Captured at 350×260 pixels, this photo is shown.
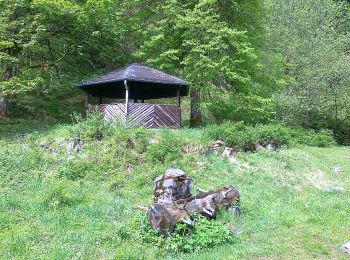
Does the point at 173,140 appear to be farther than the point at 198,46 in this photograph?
No

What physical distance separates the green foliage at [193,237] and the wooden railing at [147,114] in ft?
31.0

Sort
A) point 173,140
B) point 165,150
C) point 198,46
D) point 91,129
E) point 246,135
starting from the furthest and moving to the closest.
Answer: point 198,46 < point 246,135 < point 91,129 < point 173,140 < point 165,150

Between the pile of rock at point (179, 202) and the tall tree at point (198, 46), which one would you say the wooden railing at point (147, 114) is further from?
the pile of rock at point (179, 202)

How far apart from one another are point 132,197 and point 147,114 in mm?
7577

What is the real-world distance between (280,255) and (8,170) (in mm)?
8137

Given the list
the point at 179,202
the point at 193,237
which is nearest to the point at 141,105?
the point at 179,202

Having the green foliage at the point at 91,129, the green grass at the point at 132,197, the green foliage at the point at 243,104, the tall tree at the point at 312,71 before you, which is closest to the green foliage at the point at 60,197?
the green grass at the point at 132,197

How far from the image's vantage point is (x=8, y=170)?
10922mm

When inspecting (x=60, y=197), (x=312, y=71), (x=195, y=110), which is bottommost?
(x=195, y=110)

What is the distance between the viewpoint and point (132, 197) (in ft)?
30.5

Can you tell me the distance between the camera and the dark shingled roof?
16.3m

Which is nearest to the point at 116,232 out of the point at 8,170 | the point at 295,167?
the point at 8,170

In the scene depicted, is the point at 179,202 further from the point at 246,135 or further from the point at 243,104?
the point at 243,104

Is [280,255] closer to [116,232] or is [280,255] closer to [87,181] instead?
[116,232]
